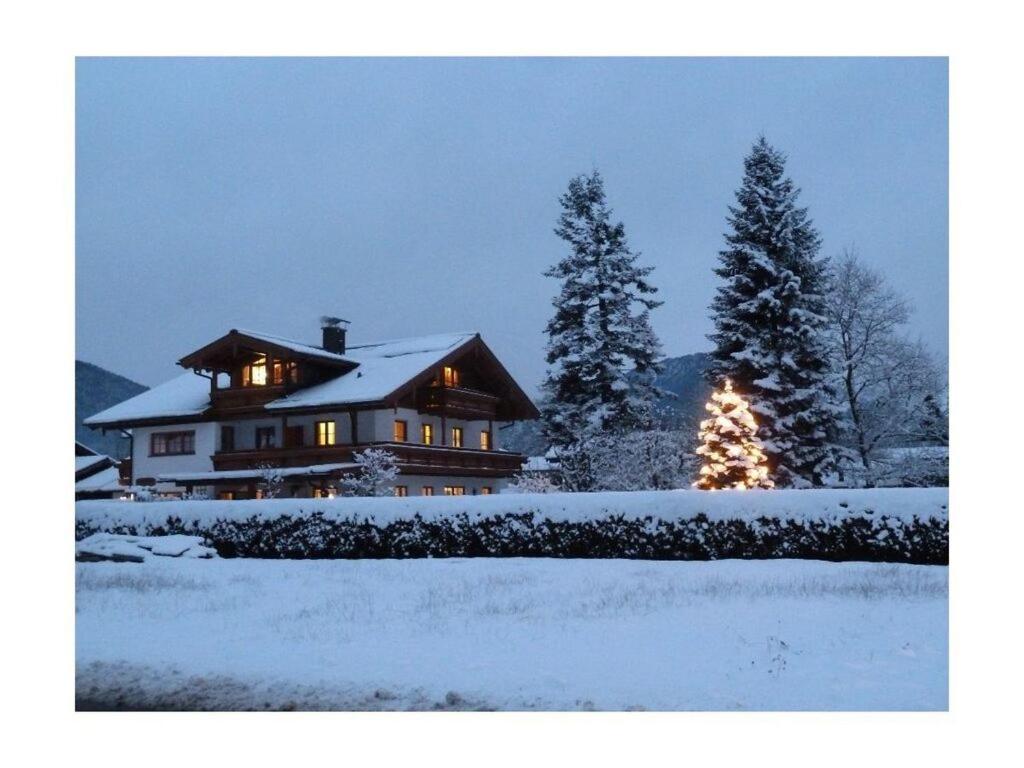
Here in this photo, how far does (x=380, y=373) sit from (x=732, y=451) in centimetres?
1215

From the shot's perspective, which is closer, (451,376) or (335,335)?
(451,376)

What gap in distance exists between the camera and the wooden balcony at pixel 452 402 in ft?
98.1

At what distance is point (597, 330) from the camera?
1204 inches

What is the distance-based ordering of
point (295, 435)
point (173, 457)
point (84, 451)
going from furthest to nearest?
1. point (84, 451)
2. point (173, 457)
3. point (295, 435)

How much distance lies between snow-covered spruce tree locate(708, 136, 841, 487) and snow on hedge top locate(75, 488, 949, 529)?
764 cm

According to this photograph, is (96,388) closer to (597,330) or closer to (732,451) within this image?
(732,451)

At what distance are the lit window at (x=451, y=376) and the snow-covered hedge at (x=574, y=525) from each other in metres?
11.6

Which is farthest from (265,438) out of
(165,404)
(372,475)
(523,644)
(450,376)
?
(523,644)

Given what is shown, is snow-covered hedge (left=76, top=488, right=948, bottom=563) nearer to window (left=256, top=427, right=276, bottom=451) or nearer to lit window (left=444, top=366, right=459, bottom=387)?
window (left=256, top=427, right=276, bottom=451)

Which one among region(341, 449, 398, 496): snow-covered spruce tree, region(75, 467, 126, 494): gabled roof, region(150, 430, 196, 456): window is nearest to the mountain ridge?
region(341, 449, 398, 496): snow-covered spruce tree

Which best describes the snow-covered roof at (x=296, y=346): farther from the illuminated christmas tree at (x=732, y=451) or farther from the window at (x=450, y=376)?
the illuminated christmas tree at (x=732, y=451)
